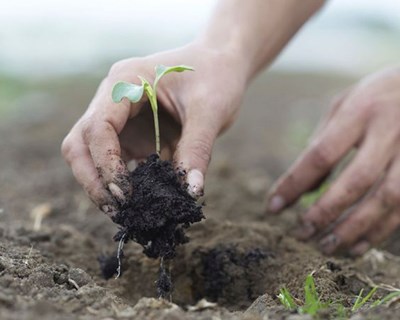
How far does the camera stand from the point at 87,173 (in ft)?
5.89

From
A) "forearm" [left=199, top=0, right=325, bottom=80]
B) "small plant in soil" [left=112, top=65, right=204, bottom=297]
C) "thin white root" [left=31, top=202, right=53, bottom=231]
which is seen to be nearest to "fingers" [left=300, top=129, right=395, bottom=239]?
"forearm" [left=199, top=0, right=325, bottom=80]

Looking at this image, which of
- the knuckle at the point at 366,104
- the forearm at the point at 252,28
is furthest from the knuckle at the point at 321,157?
the forearm at the point at 252,28

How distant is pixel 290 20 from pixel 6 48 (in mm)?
8567

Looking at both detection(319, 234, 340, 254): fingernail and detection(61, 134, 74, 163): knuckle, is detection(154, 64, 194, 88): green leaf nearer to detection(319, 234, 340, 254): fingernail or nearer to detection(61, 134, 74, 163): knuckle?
detection(61, 134, 74, 163): knuckle

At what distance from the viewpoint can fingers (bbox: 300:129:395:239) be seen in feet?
8.80

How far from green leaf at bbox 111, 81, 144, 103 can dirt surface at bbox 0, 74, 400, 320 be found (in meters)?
0.52

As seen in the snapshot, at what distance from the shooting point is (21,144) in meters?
4.96

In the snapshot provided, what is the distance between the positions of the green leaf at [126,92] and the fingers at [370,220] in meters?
1.27

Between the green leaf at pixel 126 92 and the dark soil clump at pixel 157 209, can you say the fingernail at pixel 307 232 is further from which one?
the green leaf at pixel 126 92

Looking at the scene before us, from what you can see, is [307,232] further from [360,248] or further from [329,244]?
[360,248]

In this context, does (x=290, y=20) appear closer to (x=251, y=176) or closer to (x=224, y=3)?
(x=224, y=3)

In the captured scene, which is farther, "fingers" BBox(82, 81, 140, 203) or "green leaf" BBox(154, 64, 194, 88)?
"green leaf" BBox(154, 64, 194, 88)

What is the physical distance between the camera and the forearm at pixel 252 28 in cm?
242

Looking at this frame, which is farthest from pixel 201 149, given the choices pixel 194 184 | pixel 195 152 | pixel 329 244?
pixel 329 244
